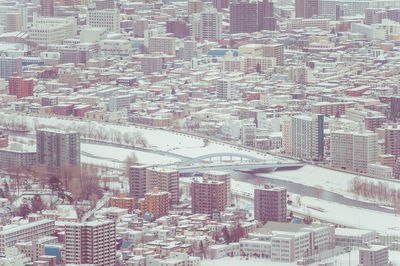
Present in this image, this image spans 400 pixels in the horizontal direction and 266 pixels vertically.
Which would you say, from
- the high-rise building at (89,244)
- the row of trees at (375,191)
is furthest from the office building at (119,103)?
A: the high-rise building at (89,244)

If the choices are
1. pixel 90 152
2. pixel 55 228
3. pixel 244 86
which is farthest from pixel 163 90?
pixel 55 228

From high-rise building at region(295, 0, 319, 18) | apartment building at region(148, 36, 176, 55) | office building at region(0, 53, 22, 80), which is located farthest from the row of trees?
high-rise building at region(295, 0, 319, 18)

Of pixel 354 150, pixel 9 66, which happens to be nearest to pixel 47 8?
pixel 9 66

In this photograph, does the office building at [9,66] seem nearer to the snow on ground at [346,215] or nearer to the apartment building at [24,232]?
the snow on ground at [346,215]

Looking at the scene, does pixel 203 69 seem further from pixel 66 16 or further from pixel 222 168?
pixel 222 168

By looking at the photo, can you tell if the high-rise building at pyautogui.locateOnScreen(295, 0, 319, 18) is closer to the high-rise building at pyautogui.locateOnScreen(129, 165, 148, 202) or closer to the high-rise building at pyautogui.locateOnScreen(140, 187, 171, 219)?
the high-rise building at pyautogui.locateOnScreen(129, 165, 148, 202)

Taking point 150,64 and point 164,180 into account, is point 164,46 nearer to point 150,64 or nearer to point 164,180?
point 150,64

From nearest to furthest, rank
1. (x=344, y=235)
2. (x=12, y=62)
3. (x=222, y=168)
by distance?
(x=344, y=235) < (x=222, y=168) < (x=12, y=62)
